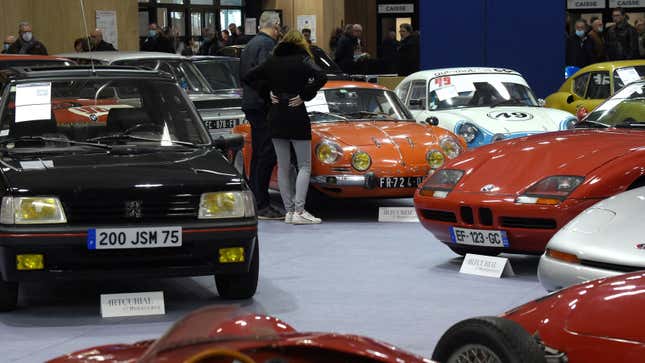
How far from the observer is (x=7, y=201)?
20.3ft

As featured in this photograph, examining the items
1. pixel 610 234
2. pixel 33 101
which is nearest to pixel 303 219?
pixel 33 101

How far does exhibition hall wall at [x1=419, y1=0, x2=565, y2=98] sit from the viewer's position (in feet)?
56.9

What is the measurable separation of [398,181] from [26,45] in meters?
9.04

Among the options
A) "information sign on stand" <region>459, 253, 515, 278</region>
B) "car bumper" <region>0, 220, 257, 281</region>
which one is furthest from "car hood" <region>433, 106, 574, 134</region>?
"car bumper" <region>0, 220, 257, 281</region>

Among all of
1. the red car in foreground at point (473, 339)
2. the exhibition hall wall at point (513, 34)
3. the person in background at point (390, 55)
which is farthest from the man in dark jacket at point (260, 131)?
the person in background at point (390, 55)

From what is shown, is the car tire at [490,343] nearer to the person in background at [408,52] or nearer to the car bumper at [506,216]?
the car bumper at [506,216]

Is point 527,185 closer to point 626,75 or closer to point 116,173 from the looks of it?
point 116,173

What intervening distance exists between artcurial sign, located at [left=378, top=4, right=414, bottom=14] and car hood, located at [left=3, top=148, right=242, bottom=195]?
26.9m

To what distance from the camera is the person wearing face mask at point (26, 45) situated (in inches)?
687

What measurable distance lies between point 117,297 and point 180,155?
37.3 inches

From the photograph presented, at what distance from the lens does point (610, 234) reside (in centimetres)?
579

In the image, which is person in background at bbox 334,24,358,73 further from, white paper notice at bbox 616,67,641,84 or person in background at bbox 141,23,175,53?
white paper notice at bbox 616,67,641,84

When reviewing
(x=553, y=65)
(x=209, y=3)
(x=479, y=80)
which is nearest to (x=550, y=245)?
(x=479, y=80)

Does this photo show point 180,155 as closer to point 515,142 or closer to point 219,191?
point 219,191
